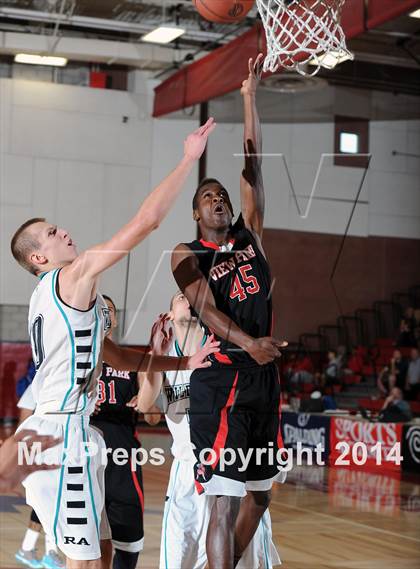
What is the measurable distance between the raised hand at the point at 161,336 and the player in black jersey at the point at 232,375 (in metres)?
0.24

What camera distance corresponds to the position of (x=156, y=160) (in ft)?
50.8

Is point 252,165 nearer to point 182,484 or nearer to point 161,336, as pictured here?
point 161,336

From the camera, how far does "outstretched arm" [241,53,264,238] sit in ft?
13.0

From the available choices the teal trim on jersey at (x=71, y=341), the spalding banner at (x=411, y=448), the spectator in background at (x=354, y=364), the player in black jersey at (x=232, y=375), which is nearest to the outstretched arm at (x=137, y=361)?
the player in black jersey at (x=232, y=375)

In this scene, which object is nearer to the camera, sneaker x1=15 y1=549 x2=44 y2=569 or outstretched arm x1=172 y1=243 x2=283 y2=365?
outstretched arm x1=172 y1=243 x2=283 y2=365

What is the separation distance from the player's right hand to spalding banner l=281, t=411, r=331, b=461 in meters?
7.28

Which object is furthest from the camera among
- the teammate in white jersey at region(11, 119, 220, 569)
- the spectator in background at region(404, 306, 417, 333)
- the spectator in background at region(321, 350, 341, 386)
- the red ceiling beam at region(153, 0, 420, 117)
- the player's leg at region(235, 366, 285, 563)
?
the spectator in background at region(404, 306, 417, 333)

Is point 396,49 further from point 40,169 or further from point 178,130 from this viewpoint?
point 40,169

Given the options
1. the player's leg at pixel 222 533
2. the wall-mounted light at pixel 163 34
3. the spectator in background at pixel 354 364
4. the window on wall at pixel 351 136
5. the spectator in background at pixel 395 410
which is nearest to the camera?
the player's leg at pixel 222 533

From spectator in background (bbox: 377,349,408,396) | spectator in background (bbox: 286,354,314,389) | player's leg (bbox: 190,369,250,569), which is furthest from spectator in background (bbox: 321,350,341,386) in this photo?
player's leg (bbox: 190,369,250,569)

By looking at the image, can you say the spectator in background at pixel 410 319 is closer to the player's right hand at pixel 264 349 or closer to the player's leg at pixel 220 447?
the player's leg at pixel 220 447

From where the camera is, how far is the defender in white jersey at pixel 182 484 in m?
4.25

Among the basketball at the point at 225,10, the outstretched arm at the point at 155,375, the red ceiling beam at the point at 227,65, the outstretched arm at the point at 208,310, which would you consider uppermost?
the red ceiling beam at the point at 227,65

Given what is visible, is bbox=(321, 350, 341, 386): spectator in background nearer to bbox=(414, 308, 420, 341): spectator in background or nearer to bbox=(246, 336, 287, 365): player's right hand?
bbox=(414, 308, 420, 341): spectator in background
